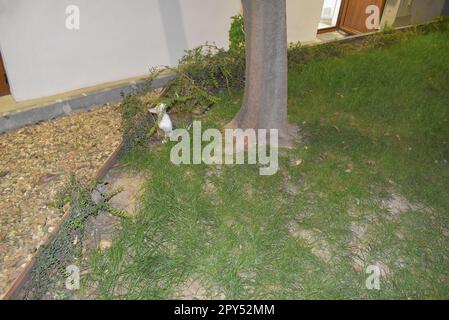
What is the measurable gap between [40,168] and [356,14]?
7.85 m

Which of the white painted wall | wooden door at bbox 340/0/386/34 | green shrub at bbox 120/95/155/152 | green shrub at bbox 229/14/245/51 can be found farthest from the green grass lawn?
wooden door at bbox 340/0/386/34

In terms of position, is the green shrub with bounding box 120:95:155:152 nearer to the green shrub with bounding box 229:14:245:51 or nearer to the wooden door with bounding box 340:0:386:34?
the green shrub with bounding box 229:14:245:51

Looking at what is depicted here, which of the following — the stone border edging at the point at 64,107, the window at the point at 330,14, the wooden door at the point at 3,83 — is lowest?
the stone border edging at the point at 64,107

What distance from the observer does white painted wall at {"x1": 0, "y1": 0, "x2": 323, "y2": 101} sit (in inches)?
178

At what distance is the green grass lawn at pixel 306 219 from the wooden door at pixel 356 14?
4105 mm

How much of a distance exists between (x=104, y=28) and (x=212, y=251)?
3716 mm

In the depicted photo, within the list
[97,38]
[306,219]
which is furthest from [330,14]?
[306,219]

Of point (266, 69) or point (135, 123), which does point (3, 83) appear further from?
point (266, 69)

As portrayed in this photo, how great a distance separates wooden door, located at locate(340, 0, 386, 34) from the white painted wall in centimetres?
377

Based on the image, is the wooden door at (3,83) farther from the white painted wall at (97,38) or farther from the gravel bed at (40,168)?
the gravel bed at (40,168)

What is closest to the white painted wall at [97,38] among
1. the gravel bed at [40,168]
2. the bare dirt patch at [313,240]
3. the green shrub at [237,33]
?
the green shrub at [237,33]

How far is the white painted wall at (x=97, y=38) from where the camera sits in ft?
14.8

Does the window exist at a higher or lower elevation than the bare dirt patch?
higher

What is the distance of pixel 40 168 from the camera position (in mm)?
3971
